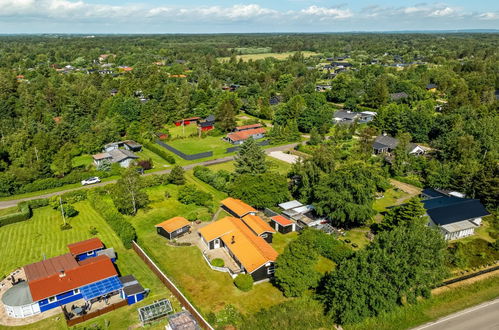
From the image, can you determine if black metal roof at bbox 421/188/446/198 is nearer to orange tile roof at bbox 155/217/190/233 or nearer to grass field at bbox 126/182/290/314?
grass field at bbox 126/182/290/314

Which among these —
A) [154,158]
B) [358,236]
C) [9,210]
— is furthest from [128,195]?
[358,236]

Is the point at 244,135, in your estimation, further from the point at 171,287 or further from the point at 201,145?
the point at 171,287

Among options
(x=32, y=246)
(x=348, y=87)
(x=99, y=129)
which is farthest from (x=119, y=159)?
(x=348, y=87)

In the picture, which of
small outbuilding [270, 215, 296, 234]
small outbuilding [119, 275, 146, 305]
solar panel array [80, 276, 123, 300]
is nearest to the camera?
solar panel array [80, 276, 123, 300]

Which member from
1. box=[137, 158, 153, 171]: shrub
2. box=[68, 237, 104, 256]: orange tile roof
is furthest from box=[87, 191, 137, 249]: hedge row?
box=[137, 158, 153, 171]: shrub

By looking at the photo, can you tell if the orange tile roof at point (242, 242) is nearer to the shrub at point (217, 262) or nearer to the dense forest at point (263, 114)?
the shrub at point (217, 262)

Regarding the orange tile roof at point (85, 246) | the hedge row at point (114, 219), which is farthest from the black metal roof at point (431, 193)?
the orange tile roof at point (85, 246)
